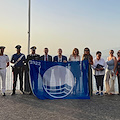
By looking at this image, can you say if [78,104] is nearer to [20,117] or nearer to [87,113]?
[87,113]

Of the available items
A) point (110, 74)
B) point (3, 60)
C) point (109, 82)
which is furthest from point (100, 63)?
point (3, 60)

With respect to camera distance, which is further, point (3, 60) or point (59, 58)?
point (59, 58)

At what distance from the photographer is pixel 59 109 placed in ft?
16.4

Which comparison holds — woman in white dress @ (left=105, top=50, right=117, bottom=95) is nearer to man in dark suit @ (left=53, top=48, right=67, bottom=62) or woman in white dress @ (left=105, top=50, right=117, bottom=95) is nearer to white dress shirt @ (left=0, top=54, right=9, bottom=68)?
man in dark suit @ (left=53, top=48, right=67, bottom=62)

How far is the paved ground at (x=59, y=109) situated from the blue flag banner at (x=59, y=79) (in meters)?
0.36

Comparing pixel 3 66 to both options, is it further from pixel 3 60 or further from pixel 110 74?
pixel 110 74

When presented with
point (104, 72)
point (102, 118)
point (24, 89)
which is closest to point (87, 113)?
point (102, 118)

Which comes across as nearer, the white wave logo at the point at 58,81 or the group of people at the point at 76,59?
the white wave logo at the point at 58,81

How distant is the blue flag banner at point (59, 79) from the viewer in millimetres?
6355

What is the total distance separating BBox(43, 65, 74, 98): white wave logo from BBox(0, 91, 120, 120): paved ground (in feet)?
1.39

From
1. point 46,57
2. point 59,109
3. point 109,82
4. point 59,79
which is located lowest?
point 59,109

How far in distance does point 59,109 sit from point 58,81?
1644 mm

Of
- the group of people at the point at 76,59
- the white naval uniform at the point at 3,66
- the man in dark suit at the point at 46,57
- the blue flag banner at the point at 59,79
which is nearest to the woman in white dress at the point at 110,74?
the group of people at the point at 76,59

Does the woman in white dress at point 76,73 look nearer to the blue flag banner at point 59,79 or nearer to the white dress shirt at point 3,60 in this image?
the blue flag banner at point 59,79
